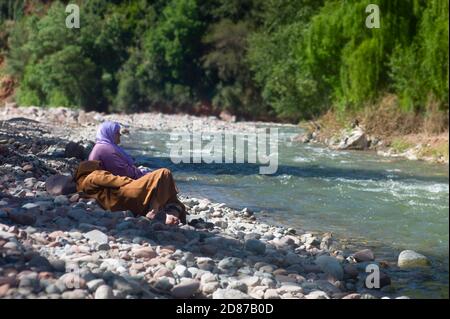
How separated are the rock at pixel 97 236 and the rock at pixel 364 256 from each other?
2.58 metres

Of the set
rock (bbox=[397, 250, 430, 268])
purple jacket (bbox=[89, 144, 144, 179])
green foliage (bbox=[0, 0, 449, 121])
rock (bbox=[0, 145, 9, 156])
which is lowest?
rock (bbox=[397, 250, 430, 268])

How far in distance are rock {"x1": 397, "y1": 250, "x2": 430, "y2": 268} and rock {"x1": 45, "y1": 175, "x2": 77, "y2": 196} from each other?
12.1ft

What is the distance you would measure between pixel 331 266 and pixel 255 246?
→ 82 centimetres

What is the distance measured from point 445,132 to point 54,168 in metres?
9.98

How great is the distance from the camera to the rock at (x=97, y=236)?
6.10m

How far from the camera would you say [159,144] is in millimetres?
21703

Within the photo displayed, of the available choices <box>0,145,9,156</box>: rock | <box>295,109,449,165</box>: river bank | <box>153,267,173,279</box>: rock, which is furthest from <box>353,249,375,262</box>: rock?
<box>295,109,449,165</box>: river bank

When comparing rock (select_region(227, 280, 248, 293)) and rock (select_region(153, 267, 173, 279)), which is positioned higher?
rock (select_region(153, 267, 173, 279))

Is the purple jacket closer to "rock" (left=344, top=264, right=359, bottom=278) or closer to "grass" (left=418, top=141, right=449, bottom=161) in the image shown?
"rock" (left=344, top=264, right=359, bottom=278)

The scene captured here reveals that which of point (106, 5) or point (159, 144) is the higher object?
point (106, 5)

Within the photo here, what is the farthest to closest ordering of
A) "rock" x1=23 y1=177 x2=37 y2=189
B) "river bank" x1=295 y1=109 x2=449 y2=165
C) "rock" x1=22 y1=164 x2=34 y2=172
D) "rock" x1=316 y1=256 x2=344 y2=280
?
"river bank" x1=295 y1=109 x2=449 y2=165 → "rock" x1=22 y1=164 x2=34 y2=172 → "rock" x1=23 y1=177 x2=37 y2=189 → "rock" x1=316 y1=256 x2=344 y2=280

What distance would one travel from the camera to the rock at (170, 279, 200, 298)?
4977mm
